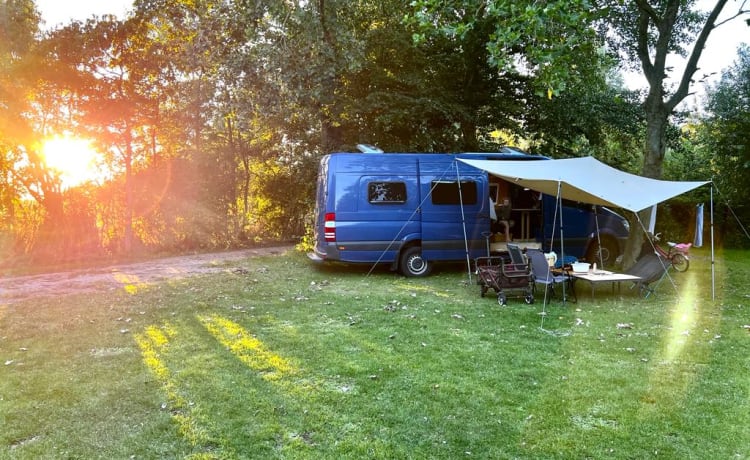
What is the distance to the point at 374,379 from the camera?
13.8ft

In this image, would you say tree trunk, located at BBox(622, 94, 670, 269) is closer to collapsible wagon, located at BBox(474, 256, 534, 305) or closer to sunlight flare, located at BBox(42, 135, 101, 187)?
collapsible wagon, located at BBox(474, 256, 534, 305)

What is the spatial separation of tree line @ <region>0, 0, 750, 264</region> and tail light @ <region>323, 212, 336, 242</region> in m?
3.45

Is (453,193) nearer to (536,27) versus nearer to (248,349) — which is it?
(536,27)

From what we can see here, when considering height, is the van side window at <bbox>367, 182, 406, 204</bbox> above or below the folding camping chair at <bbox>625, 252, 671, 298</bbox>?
above

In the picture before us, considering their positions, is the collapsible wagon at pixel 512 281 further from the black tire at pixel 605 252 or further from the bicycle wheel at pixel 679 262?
the bicycle wheel at pixel 679 262

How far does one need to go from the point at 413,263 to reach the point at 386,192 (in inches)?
57.8

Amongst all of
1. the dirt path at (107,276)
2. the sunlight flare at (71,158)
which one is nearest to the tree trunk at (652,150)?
the dirt path at (107,276)

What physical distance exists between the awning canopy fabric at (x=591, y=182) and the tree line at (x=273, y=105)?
4.63 feet

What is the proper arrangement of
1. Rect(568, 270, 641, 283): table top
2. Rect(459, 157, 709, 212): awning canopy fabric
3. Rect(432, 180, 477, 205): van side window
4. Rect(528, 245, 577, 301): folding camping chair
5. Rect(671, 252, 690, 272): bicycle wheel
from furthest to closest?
Rect(671, 252, 690, 272): bicycle wheel
Rect(432, 180, 477, 205): van side window
Rect(459, 157, 709, 212): awning canopy fabric
Rect(568, 270, 641, 283): table top
Rect(528, 245, 577, 301): folding camping chair

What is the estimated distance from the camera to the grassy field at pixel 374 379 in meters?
3.21

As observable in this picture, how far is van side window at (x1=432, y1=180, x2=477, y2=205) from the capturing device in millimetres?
9773

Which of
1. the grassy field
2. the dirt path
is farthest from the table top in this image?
the dirt path

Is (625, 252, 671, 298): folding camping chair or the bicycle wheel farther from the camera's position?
the bicycle wheel

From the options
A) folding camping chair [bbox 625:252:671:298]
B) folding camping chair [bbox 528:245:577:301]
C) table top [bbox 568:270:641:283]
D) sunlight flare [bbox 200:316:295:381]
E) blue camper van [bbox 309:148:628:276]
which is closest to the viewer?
sunlight flare [bbox 200:316:295:381]
